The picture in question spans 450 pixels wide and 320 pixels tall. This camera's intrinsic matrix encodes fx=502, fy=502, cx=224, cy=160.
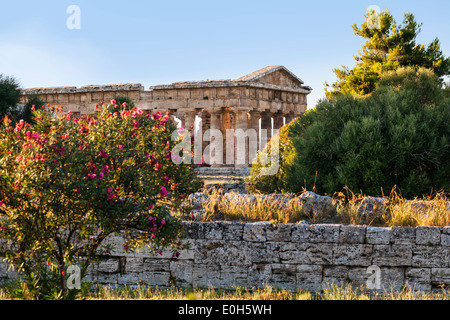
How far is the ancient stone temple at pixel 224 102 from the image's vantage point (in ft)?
104

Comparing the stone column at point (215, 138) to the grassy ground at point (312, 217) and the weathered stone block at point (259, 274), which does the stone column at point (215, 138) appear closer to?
the grassy ground at point (312, 217)

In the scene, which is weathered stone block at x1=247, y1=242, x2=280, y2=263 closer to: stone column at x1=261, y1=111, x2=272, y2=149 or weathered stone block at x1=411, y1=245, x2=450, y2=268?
weathered stone block at x1=411, y1=245, x2=450, y2=268

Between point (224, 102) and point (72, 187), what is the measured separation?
25718 millimetres

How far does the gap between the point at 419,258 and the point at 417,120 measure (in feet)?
17.3

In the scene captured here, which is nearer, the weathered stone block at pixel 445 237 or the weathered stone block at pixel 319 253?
the weathered stone block at pixel 445 237

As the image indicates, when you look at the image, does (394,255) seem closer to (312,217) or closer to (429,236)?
(429,236)

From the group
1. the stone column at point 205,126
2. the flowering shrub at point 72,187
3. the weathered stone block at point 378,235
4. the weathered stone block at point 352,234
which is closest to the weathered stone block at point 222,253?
the flowering shrub at point 72,187

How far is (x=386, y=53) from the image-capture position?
25391mm

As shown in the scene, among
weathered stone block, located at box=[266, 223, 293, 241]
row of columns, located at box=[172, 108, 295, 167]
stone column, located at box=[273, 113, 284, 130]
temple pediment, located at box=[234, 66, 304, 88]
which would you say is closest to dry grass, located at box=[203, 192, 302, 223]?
weathered stone block, located at box=[266, 223, 293, 241]

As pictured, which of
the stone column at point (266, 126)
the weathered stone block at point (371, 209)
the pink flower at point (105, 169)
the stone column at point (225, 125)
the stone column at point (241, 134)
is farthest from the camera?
the stone column at point (266, 126)

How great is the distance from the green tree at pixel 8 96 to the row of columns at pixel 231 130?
10.2 m

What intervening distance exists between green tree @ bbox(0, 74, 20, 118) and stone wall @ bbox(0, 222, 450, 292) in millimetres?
19263

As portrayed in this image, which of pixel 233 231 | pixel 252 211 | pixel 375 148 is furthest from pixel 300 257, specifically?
pixel 375 148

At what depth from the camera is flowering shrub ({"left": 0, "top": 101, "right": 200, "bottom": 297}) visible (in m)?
6.33
